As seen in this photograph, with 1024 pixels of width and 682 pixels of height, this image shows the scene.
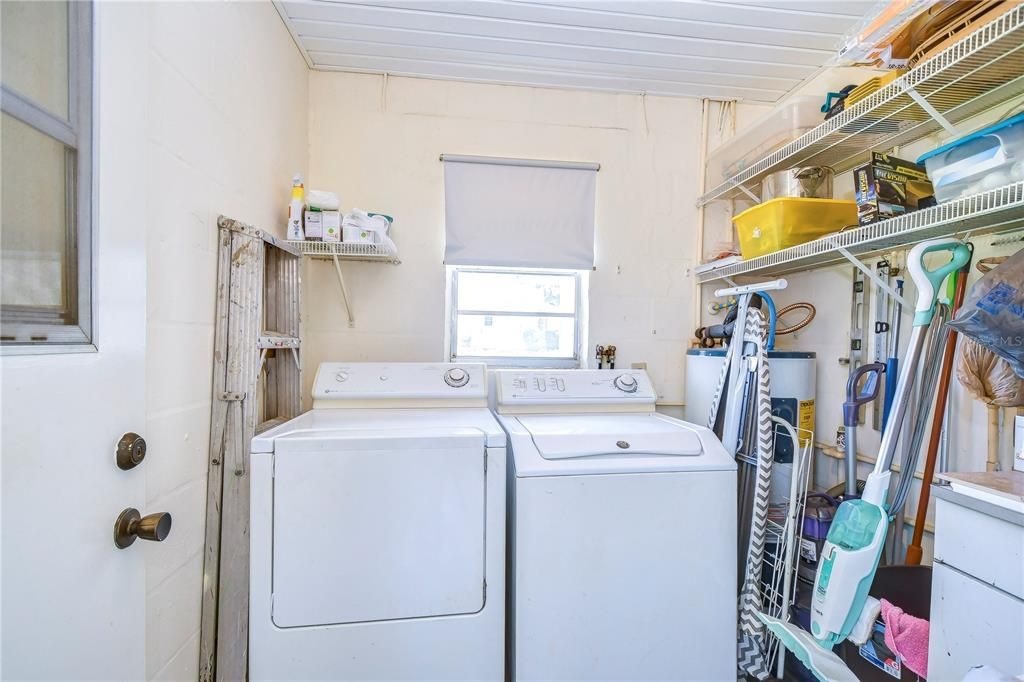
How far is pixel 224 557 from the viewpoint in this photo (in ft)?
4.20

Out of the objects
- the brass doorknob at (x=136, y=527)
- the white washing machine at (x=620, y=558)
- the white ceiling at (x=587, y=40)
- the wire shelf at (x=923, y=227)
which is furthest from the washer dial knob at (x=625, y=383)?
the brass doorknob at (x=136, y=527)

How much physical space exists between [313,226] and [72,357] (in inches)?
49.2

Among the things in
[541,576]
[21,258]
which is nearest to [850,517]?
[541,576]

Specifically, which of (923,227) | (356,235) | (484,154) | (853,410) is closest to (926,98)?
(923,227)

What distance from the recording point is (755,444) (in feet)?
5.50

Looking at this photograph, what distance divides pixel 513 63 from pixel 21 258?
203cm

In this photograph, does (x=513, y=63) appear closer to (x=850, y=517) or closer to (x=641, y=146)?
(x=641, y=146)

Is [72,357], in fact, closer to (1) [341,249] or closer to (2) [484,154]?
(1) [341,249]

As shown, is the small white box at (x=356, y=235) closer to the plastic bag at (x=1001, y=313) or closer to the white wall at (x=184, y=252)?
the white wall at (x=184, y=252)

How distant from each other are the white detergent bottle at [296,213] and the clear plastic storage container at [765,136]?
2.07 metres

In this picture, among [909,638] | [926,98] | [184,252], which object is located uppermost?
[926,98]

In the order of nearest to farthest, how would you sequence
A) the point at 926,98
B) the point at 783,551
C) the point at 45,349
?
the point at 45,349
the point at 926,98
the point at 783,551

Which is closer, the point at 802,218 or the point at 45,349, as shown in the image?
the point at 45,349

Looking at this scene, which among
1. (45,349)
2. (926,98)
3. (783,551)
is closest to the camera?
(45,349)
